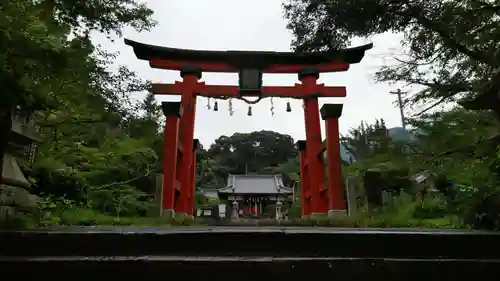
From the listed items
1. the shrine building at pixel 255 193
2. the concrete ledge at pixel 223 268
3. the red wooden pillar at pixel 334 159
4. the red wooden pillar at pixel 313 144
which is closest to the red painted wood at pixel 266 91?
the red wooden pillar at pixel 313 144

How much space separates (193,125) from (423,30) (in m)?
6.88

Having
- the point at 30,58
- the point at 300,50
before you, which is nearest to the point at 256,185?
the point at 300,50

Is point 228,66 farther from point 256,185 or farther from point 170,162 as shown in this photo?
point 256,185

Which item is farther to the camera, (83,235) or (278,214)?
(278,214)

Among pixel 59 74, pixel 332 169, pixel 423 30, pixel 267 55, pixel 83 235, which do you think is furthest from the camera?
pixel 267 55

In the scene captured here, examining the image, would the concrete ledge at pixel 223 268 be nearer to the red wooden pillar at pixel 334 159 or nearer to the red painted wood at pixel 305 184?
the red wooden pillar at pixel 334 159

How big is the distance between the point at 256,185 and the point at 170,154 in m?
16.5

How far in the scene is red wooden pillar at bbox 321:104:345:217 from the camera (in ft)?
28.9

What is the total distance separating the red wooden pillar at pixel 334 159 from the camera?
8.82 meters

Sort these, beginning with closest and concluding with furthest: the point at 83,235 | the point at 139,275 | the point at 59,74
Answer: the point at 139,275 < the point at 83,235 < the point at 59,74

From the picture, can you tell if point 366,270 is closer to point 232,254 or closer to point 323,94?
point 232,254

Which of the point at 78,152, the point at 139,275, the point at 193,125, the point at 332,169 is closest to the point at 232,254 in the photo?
the point at 139,275

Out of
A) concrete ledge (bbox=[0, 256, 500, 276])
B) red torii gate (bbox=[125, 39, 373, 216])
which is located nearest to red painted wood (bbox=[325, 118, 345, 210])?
red torii gate (bbox=[125, 39, 373, 216])

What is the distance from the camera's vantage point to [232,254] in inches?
81.4
